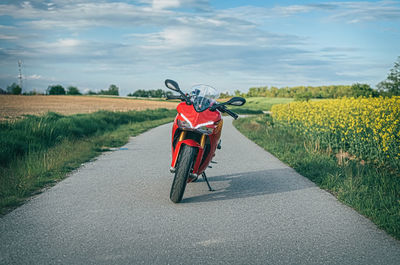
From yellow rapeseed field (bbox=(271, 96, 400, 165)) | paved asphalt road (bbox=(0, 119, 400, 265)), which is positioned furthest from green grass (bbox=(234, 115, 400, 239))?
yellow rapeseed field (bbox=(271, 96, 400, 165))

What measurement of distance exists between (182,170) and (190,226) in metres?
1.03

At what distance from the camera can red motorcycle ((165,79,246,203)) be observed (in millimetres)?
5168

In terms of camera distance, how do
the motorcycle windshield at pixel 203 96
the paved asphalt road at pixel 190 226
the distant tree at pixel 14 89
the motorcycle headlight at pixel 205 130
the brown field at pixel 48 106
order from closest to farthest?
1. the paved asphalt road at pixel 190 226
2. the motorcycle headlight at pixel 205 130
3. the motorcycle windshield at pixel 203 96
4. the brown field at pixel 48 106
5. the distant tree at pixel 14 89

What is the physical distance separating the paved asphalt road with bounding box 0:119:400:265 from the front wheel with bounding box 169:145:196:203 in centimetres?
18

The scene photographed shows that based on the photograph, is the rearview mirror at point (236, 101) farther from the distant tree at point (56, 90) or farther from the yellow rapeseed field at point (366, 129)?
the distant tree at point (56, 90)

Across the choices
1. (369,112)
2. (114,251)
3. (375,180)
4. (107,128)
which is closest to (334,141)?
(369,112)

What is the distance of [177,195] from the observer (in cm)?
518

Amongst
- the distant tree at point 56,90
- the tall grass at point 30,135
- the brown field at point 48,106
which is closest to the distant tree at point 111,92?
the distant tree at point 56,90

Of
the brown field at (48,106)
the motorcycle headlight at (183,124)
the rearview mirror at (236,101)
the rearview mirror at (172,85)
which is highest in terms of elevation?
the rearview mirror at (172,85)

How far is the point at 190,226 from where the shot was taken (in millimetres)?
4258

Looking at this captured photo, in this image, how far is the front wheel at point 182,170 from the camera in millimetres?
5121

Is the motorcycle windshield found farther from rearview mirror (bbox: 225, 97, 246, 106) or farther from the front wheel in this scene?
the front wheel

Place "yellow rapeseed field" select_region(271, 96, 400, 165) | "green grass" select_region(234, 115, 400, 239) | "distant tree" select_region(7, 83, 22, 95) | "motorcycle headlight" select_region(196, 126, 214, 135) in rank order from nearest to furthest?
1. "green grass" select_region(234, 115, 400, 239)
2. "motorcycle headlight" select_region(196, 126, 214, 135)
3. "yellow rapeseed field" select_region(271, 96, 400, 165)
4. "distant tree" select_region(7, 83, 22, 95)

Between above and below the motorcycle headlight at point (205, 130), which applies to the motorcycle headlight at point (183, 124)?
above
